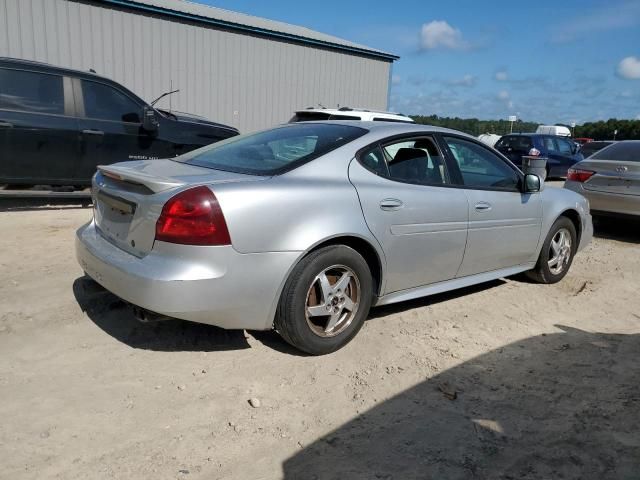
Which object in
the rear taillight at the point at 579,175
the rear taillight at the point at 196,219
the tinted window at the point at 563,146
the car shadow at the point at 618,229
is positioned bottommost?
the car shadow at the point at 618,229

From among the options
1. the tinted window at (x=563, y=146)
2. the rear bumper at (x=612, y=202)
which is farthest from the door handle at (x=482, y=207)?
the tinted window at (x=563, y=146)

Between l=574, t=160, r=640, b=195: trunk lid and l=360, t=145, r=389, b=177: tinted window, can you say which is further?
l=574, t=160, r=640, b=195: trunk lid

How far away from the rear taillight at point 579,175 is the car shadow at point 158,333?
20.5 feet

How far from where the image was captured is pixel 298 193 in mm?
3164

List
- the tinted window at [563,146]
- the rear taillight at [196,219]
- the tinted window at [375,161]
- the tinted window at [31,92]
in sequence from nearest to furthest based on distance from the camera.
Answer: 1. the rear taillight at [196,219]
2. the tinted window at [375,161]
3. the tinted window at [31,92]
4. the tinted window at [563,146]

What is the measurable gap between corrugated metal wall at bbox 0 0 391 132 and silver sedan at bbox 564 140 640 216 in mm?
8715

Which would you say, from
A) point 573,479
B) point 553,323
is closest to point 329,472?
point 573,479

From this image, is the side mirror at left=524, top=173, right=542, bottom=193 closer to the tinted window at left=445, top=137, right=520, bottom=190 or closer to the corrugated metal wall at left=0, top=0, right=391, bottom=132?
the tinted window at left=445, top=137, right=520, bottom=190

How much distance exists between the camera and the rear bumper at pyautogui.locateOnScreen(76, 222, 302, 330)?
2.89m

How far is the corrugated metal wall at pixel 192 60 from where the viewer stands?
10.9 m

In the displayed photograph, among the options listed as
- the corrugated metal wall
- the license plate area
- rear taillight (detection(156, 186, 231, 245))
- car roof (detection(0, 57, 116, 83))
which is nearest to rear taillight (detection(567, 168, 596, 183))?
rear taillight (detection(156, 186, 231, 245))

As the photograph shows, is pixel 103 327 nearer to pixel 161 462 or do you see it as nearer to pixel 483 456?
pixel 161 462

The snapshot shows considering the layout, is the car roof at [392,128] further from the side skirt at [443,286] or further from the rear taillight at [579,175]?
the rear taillight at [579,175]

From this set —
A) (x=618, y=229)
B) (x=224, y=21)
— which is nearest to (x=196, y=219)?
(x=618, y=229)
